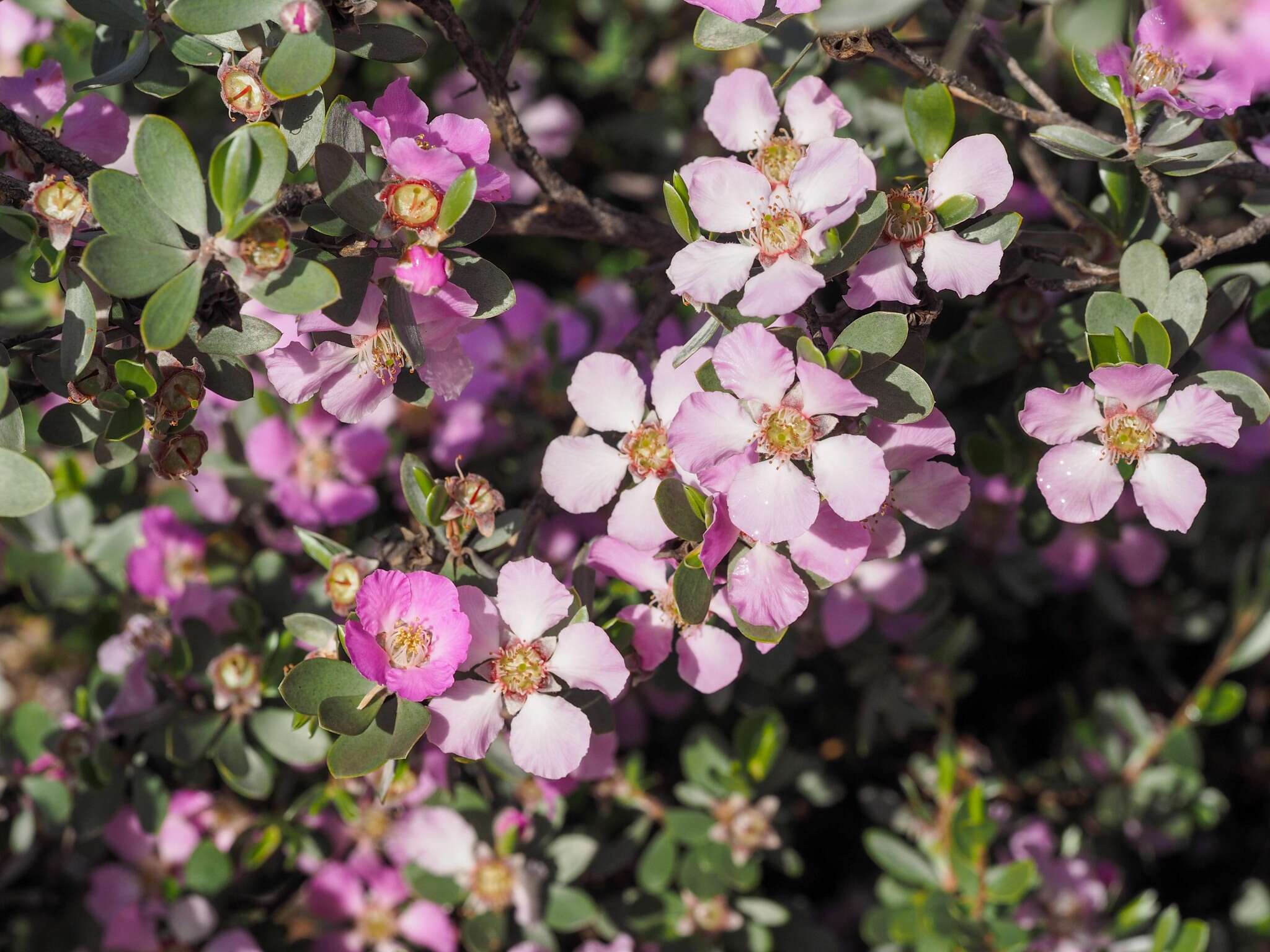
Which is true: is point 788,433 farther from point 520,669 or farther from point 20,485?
point 20,485

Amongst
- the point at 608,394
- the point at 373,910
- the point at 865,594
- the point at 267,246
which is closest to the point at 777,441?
the point at 608,394

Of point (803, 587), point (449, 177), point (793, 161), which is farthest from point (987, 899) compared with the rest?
point (449, 177)

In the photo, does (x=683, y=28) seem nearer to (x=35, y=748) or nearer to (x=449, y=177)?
(x=449, y=177)

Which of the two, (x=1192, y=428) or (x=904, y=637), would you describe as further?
(x=904, y=637)

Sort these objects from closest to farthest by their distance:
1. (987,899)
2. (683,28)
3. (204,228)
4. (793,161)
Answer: (204,228)
(793,161)
(987,899)
(683,28)

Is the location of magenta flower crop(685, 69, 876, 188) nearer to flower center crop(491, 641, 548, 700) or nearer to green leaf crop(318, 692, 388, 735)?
flower center crop(491, 641, 548, 700)

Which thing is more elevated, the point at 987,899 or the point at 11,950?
the point at 987,899
